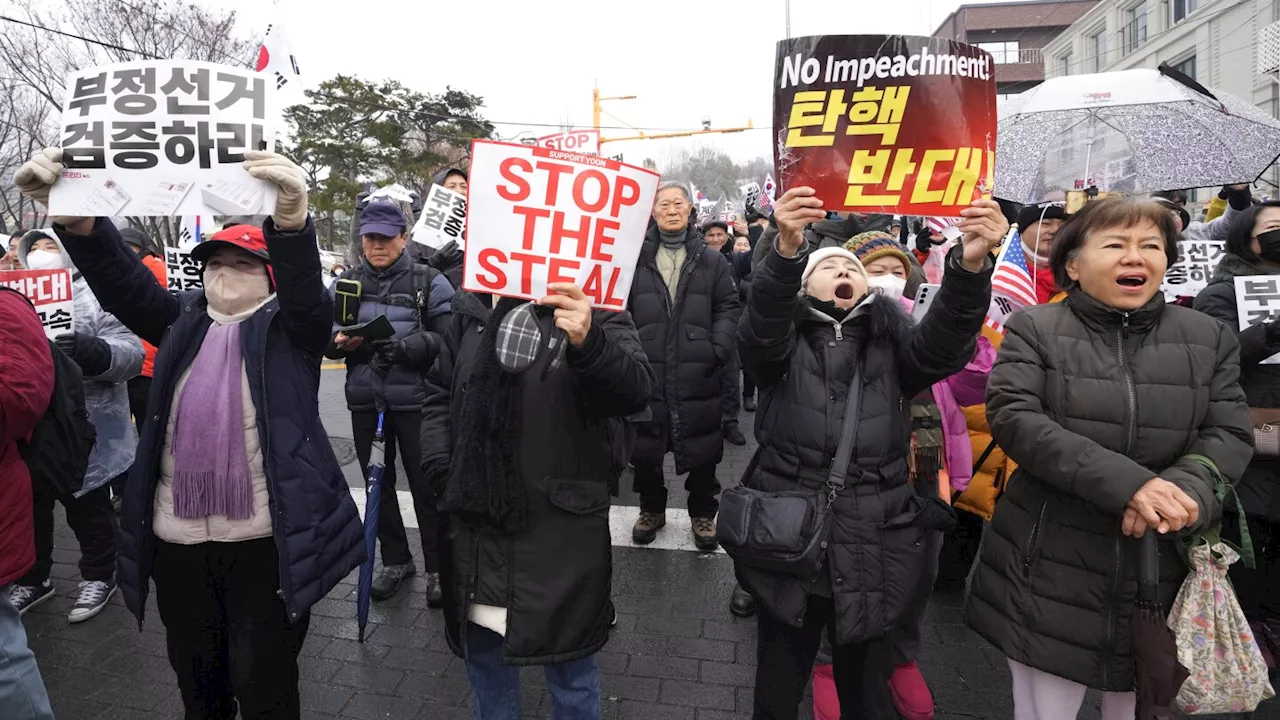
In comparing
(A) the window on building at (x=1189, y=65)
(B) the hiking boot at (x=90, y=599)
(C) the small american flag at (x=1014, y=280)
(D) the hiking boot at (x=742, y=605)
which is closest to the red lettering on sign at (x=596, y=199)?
(C) the small american flag at (x=1014, y=280)

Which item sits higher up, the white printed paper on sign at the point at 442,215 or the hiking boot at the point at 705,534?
the white printed paper on sign at the point at 442,215

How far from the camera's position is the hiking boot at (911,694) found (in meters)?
2.89

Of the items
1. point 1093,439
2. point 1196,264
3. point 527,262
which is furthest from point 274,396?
point 1196,264

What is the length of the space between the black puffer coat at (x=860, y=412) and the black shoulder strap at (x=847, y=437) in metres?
0.02

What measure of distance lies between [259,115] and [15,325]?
43.3 inches

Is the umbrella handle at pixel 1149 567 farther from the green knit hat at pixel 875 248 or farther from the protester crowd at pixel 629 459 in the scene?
the green knit hat at pixel 875 248

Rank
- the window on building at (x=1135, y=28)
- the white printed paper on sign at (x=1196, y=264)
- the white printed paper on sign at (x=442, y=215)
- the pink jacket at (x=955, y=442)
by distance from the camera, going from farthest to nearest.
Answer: the window on building at (x=1135, y=28)
the white printed paper on sign at (x=442, y=215)
the white printed paper on sign at (x=1196, y=264)
the pink jacket at (x=955, y=442)

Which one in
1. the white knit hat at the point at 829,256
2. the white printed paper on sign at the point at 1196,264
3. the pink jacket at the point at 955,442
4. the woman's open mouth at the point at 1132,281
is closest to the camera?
the woman's open mouth at the point at 1132,281

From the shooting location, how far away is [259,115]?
2369 millimetres

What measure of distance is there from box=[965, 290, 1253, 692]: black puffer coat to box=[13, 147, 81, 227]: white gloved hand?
3055 millimetres

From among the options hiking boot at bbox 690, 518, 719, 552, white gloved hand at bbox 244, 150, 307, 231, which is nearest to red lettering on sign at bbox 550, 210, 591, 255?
white gloved hand at bbox 244, 150, 307, 231

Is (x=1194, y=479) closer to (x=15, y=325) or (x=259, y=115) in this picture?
(x=259, y=115)

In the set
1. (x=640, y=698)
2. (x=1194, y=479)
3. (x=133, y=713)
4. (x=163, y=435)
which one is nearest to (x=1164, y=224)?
(x=1194, y=479)

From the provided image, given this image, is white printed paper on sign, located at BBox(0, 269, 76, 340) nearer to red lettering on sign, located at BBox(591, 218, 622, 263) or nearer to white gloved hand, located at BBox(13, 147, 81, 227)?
white gloved hand, located at BBox(13, 147, 81, 227)
